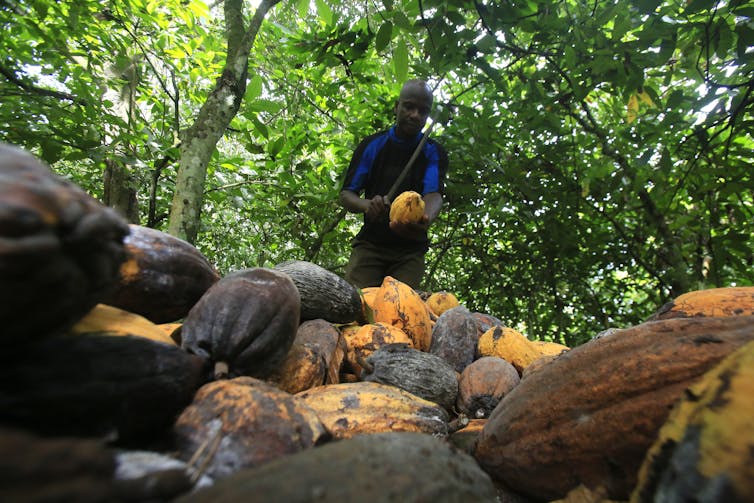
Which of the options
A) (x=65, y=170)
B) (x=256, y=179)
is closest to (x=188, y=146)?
(x=256, y=179)

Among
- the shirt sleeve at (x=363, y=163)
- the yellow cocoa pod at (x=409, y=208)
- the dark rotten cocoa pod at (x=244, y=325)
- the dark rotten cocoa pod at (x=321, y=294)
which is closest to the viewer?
the dark rotten cocoa pod at (x=244, y=325)

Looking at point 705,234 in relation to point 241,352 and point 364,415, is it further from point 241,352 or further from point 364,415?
point 241,352

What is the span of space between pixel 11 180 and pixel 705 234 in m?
4.43

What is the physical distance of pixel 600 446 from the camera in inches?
30.2

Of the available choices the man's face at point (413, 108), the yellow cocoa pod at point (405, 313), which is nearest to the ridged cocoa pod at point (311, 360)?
the yellow cocoa pod at point (405, 313)

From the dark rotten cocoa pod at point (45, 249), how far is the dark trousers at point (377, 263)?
2742mm

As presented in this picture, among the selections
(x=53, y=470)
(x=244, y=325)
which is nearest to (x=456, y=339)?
(x=244, y=325)

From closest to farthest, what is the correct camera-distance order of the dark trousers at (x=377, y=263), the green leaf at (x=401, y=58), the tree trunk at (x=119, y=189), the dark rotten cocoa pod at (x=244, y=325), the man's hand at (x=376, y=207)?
the dark rotten cocoa pod at (x=244, y=325) < the green leaf at (x=401, y=58) < the man's hand at (x=376, y=207) < the dark trousers at (x=377, y=263) < the tree trunk at (x=119, y=189)

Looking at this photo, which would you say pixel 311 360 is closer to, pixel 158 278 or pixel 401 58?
pixel 158 278

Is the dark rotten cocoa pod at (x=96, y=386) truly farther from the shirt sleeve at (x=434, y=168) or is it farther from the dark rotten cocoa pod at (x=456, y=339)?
the shirt sleeve at (x=434, y=168)

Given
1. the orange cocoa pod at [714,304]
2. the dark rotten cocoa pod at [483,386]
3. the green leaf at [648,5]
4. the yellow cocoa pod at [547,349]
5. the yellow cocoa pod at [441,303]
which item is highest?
the green leaf at [648,5]

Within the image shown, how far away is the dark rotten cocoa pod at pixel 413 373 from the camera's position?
4.26 feet

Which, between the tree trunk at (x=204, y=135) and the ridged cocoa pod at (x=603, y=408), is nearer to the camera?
the ridged cocoa pod at (x=603, y=408)

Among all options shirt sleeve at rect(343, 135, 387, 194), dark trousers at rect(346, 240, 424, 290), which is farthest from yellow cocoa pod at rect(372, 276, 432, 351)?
shirt sleeve at rect(343, 135, 387, 194)
